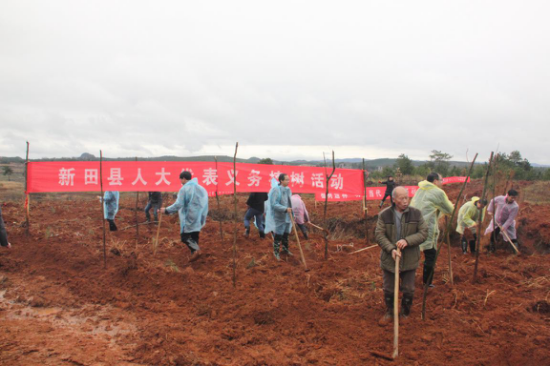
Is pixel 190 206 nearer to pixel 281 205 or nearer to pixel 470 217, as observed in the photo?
pixel 281 205

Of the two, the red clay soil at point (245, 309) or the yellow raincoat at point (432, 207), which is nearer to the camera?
the red clay soil at point (245, 309)

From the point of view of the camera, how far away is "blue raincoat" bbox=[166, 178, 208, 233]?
5.36 metres

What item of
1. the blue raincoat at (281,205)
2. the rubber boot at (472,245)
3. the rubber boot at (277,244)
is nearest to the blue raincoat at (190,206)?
the blue raincoat at (281,205)

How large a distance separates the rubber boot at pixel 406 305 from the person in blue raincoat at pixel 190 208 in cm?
324

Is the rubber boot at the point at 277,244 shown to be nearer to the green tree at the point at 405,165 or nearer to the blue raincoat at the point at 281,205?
the blue raincoat at the point at 281,205

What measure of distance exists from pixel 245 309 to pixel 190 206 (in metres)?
2.12

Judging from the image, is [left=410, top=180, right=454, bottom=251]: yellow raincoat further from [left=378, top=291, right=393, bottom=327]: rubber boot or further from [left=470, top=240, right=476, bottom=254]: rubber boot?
[left=470, top=240, right=476, bottom=254]: rubber boot

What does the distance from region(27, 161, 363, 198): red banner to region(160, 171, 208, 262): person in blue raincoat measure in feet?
4.41

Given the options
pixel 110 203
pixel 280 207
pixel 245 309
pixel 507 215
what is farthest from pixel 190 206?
pixel 507 215

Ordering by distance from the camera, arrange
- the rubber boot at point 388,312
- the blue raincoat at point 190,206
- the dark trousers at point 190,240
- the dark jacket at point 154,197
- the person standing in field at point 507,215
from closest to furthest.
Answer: the rubber boot at point 388,312
the blue raincoat at point 190,206
the dark trousers at point 190,240
the person standing in field at point 507,215
the dark jacket at point 154,197

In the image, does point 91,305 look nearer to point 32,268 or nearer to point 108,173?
point 32,268

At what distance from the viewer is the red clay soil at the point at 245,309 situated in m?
3.00

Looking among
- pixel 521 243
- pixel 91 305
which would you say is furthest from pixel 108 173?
pixel 521 243

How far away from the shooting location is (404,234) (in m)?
3.51
